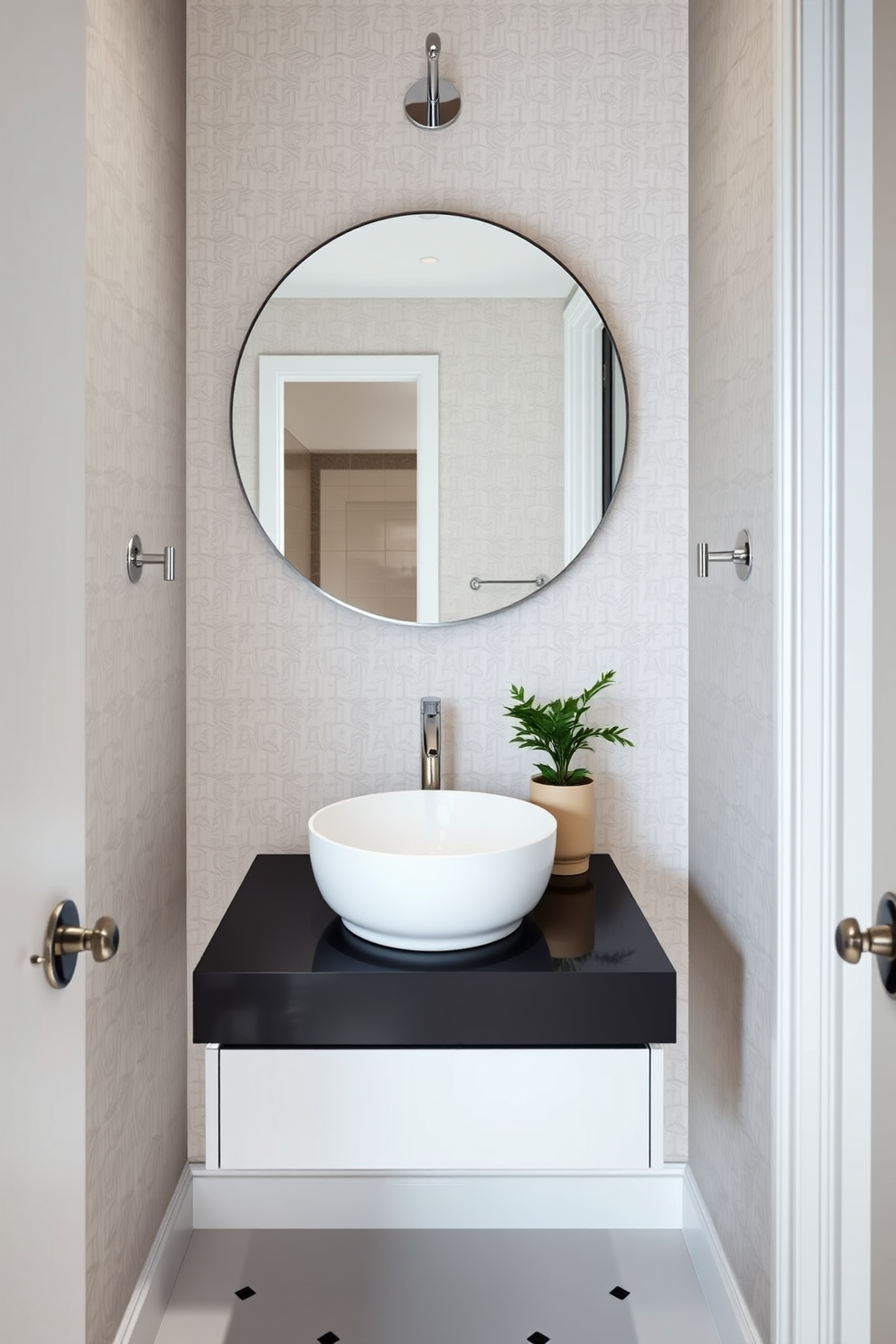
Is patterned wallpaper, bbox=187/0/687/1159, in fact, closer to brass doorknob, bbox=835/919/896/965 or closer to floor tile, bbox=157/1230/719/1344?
floor tile, bbox=157/1230/719/1344

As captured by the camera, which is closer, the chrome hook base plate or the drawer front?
the drawer front

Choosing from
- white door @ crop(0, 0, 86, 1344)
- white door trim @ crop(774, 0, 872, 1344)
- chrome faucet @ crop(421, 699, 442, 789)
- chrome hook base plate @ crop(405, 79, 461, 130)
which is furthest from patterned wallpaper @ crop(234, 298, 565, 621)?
white door @ crop(0, 0, 86, 1344)

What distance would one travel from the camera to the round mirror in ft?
6.41

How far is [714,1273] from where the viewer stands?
177 centimetres

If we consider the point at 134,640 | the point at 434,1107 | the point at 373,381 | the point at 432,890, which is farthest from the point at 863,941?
the point at 373,381

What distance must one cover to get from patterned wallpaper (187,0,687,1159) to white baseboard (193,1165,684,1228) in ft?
0.48

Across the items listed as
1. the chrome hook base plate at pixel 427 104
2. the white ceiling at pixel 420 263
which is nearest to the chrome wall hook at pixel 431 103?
the chrome hook base plate at pixel 427 104

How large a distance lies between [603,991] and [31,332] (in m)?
1.11

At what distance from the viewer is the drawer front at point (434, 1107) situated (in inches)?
56.4

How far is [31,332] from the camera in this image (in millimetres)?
862

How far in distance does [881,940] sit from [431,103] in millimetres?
1731

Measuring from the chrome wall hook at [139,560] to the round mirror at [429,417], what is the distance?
36 centimetres

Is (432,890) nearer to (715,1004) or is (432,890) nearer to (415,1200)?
(715,1004)

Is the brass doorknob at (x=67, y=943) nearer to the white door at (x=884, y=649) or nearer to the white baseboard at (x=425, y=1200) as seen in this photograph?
the white door at (x=884, y=649)
